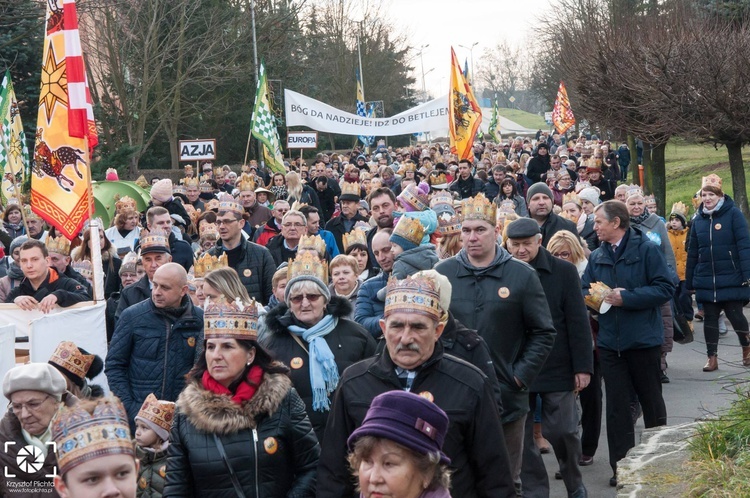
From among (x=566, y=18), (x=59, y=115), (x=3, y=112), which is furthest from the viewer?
(x=566, y=18)

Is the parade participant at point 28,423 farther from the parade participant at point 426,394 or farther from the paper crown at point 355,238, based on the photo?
the paper crown at point 355,238

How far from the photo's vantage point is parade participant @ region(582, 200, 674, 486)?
788 cm

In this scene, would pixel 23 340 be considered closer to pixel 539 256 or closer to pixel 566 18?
pixel 539 256

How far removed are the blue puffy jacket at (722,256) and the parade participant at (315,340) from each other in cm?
663

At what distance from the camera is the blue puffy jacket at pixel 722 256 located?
11.6 metres

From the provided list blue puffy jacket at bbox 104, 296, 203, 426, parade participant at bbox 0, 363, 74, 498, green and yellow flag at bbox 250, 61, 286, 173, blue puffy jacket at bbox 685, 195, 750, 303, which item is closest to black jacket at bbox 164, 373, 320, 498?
parade participant at bbox 0, 363, 74, 498

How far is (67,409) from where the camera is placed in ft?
12.7

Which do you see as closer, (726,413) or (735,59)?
(726,413)

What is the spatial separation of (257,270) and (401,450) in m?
6.15

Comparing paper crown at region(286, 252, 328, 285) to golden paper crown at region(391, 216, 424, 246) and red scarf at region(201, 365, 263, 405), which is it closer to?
golden paper crown at region(391, 216, 424, 246)

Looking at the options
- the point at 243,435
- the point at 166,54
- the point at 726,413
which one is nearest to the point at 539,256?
the point at 726,413

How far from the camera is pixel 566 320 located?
7633mm

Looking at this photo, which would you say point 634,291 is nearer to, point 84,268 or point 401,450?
point 401,450

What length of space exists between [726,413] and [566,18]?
48097mm
